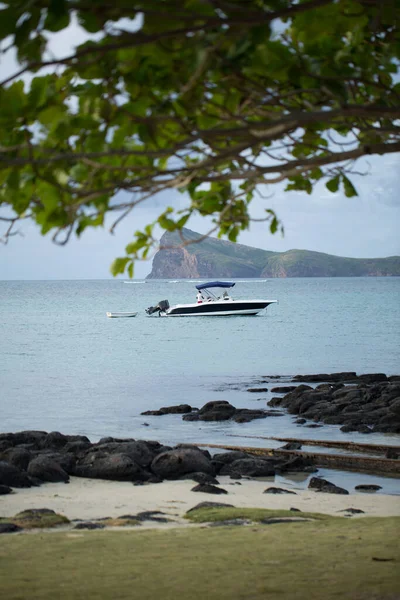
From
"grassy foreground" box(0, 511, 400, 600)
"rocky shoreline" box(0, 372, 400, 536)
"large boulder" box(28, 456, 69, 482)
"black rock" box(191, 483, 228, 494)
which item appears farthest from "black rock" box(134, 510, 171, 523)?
"large boulder" box(28, 456, 69, 482)

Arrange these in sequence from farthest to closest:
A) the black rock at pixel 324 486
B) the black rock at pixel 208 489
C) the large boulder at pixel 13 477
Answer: the large boulder at pixel 13 477 → the black rock at pixel 324 486 → the black rock at pixel 208 489

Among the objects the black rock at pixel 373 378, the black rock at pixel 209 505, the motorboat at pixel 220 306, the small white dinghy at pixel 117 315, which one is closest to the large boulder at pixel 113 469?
the black rock at pixel 209 505

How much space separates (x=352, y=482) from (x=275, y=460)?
1953mm

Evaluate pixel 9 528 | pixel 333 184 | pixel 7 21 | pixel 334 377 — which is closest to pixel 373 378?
pixel 334 377

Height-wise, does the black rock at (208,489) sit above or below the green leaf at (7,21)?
below

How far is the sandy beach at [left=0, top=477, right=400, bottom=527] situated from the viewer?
11703 millimetres

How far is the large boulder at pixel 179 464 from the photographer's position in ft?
46.1

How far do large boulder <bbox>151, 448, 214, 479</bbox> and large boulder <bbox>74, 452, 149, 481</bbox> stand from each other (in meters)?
0.28

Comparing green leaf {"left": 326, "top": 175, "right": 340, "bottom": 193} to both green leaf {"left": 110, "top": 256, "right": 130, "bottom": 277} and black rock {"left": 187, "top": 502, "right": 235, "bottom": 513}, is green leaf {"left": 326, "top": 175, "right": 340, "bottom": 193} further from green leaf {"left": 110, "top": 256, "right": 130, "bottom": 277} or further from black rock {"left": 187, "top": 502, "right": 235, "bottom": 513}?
black rock {"left": 187, "top": 502, "right": 235, "bottom": 513}

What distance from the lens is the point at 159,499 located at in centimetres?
1238

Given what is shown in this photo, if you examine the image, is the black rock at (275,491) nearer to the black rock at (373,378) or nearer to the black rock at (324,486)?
the black rock at (324,486)

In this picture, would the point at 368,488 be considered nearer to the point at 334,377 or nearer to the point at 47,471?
the point at 47,471

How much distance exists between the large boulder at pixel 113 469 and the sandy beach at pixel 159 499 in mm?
240

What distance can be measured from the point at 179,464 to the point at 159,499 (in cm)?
181
